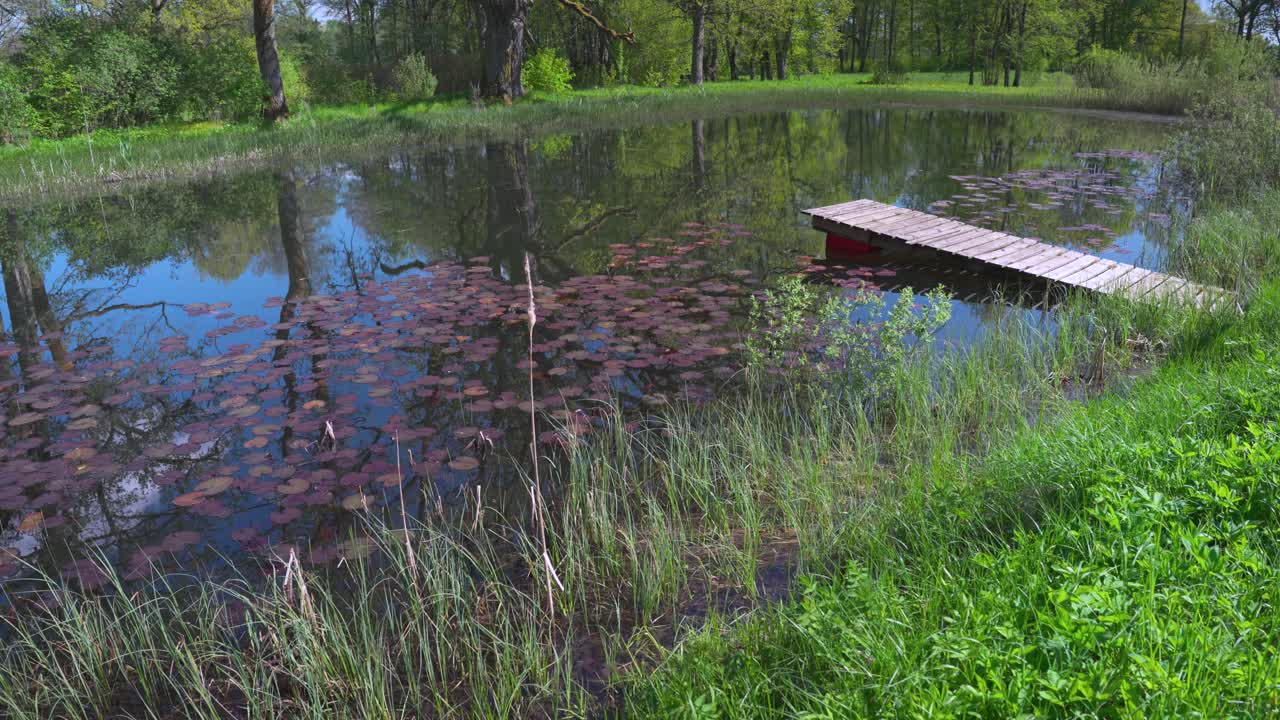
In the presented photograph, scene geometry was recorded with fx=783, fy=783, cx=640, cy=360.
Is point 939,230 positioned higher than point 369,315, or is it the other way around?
point 939,230

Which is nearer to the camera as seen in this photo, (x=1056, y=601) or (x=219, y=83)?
(x=1056, y=601)

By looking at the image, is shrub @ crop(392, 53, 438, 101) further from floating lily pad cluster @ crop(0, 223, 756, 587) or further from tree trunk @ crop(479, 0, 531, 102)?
floating lily pad cluster @ crop(0, 223, 756, 587)

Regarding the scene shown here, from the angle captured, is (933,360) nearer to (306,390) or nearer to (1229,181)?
(306,390)

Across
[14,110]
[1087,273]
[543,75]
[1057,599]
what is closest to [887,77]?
[543,75]

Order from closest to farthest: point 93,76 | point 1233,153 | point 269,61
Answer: point 1233,153 < point 93,76 < point 269,61

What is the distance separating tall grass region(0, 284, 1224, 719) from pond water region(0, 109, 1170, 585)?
0.35m

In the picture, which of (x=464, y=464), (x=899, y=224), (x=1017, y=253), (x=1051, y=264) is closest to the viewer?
(x=464, y=464)

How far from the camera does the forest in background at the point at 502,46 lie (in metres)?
18.7

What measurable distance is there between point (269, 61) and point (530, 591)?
1894cm

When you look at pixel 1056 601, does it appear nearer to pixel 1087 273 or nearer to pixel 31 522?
pixel 31 522

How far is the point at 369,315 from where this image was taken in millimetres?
6879

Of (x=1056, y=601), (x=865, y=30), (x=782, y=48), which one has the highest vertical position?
(x=865, y=30)

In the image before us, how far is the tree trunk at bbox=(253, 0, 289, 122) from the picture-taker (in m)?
18.2

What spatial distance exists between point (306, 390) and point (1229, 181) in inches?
445
